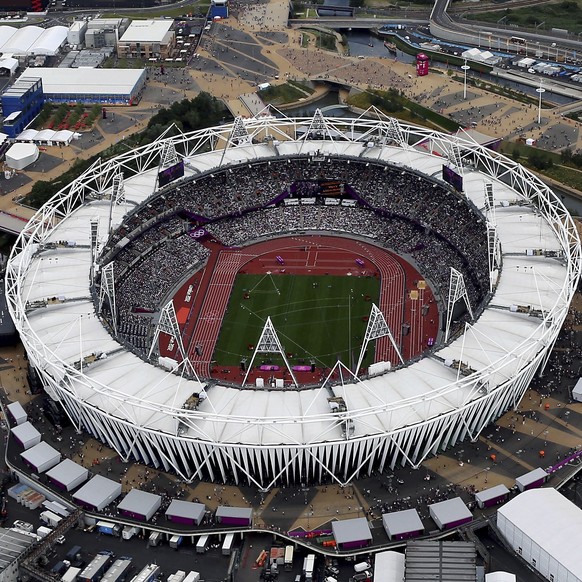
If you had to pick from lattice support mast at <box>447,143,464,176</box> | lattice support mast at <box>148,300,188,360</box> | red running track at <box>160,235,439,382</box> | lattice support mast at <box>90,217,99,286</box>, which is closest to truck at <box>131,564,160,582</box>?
lattice support mast at <box>148,300,188,360</box>

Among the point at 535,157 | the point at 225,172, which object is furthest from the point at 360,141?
the point at 535,157

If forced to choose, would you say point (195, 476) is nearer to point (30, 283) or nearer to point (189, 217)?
point (30, 283)

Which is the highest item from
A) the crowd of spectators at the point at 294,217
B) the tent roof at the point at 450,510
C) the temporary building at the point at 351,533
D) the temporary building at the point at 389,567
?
the crowd of spectators at the point at 294,217

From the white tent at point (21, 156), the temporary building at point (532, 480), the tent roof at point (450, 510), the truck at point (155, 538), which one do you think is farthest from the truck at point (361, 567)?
the white tent at point (21, 156)

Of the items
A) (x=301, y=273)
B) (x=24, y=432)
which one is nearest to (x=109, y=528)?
(x=24, y=432)

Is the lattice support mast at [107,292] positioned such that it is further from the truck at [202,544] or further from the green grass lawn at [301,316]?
the truck at [202,544]
